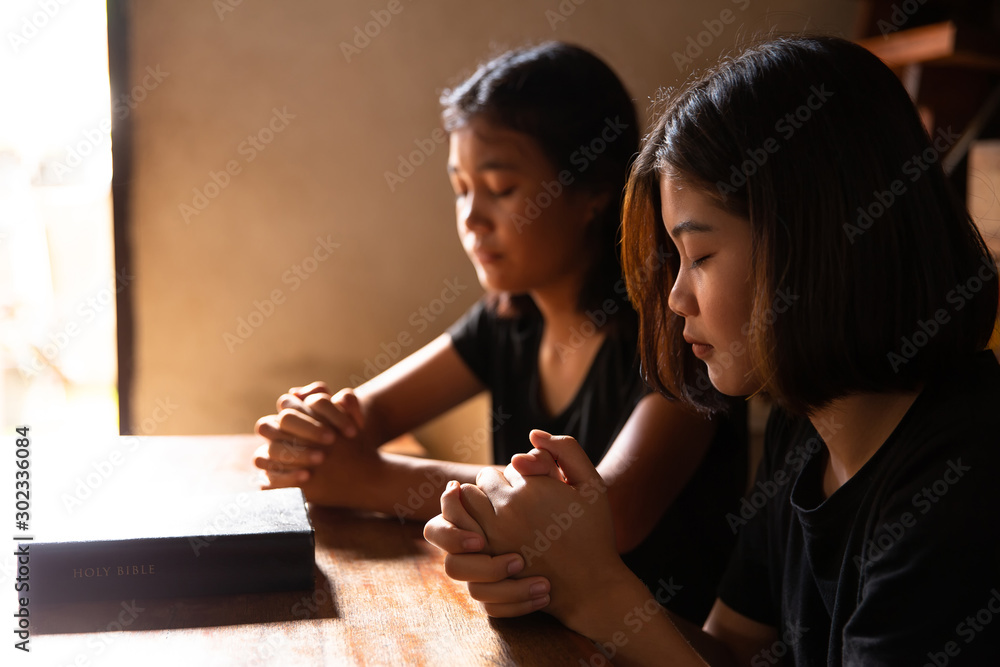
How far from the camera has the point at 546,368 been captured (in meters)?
1.41

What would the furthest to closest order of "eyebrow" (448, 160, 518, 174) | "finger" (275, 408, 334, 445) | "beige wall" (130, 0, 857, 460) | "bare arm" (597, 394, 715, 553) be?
1. "beige wall" (130, 0, 857, 460)
2. "eyebrow" (448, 160, 518, 174)
3. "finger" (275, 408, 334, 445)
4. "bare arm" (597, 394, 715, 553)

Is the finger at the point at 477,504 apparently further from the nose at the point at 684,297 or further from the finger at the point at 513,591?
the nose at the point at 684,297

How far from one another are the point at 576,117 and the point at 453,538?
0.76m

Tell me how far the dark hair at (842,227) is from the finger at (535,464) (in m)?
0.21

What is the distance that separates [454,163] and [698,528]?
0.68 metres

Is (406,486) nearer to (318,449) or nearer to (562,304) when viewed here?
(318,449)

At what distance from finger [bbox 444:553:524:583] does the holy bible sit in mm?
140

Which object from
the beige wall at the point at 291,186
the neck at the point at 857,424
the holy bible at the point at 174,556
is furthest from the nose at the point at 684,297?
the beige wall at the point at 291,186

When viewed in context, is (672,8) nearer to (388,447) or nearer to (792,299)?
(388,447)

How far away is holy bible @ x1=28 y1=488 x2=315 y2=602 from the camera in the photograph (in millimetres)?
724

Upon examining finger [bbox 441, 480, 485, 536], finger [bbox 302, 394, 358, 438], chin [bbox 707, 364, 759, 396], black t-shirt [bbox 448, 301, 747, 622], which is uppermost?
chin [bbox 707, 364, 759, 396]

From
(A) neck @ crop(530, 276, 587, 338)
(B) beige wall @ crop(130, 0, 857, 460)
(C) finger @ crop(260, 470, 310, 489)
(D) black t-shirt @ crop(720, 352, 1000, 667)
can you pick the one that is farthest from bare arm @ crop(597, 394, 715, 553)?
(B) beige wall @ crop(130, 0, 857, 460)

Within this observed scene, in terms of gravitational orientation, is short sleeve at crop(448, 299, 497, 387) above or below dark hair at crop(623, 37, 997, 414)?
below

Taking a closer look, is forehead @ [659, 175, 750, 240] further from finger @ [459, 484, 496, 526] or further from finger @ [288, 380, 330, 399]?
finger @ [288, 380, 330, 399]
